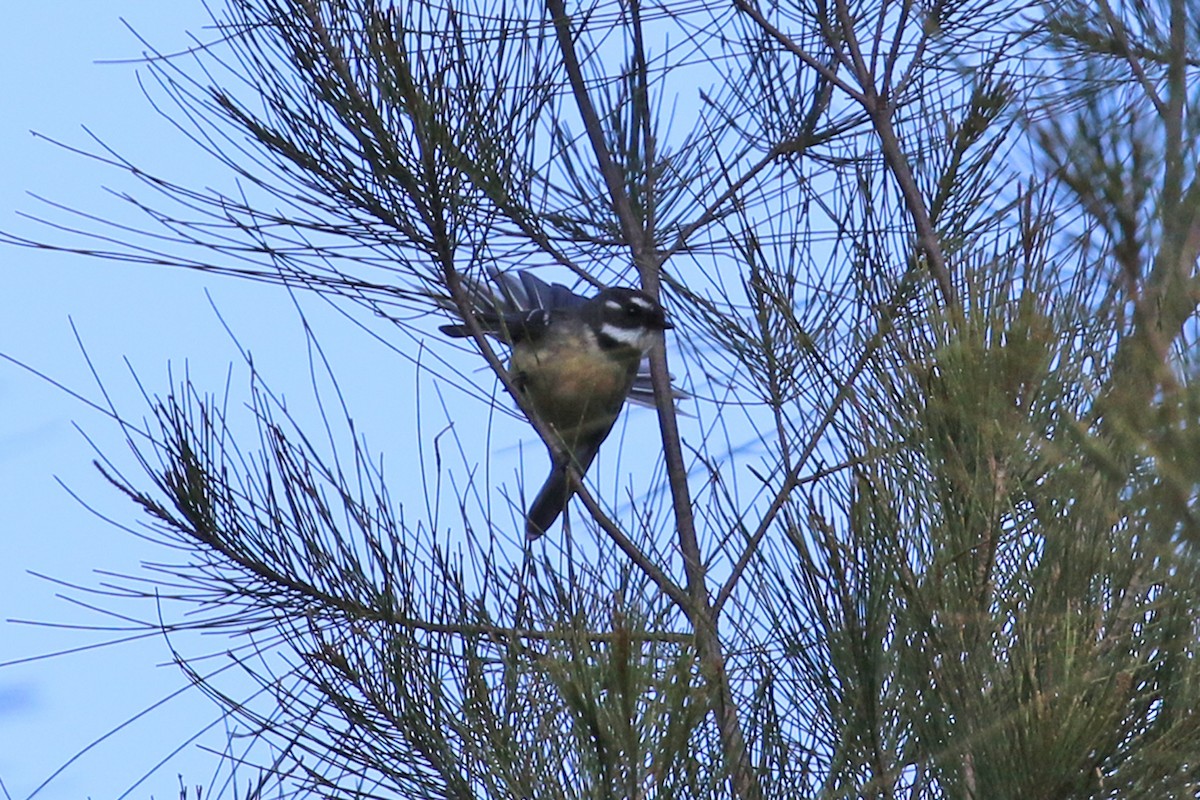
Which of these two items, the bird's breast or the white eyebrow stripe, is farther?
the bird's breast

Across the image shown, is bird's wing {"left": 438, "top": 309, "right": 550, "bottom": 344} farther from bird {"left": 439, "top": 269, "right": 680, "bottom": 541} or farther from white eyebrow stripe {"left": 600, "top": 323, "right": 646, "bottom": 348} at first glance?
white eyebrow stripe {"left": 600, "top": 323, "right": 646, "bottom": 348}

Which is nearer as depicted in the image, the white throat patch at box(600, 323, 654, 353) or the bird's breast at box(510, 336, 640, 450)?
the white throat patch at box(600, 323, 654, 353)

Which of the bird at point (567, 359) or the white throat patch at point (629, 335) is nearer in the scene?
the white throat patch at point (629, 335)

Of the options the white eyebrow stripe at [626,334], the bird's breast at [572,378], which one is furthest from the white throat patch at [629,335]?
the bird's breast at [572,378]

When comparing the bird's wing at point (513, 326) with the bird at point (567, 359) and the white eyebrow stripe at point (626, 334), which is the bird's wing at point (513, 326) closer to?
the bird at point (567, 359)

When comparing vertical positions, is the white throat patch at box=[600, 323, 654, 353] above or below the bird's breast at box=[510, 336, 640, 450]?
below

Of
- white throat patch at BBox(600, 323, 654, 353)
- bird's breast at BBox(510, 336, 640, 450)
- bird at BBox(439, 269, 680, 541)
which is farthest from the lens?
bird's breast at BBox(510, 336, 640, 450)

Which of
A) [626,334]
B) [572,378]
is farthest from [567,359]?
[626,334]

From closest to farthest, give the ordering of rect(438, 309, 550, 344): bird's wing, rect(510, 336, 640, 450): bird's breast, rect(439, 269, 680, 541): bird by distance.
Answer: rect(438, 309, 550, 344): bird's wing, rect(439, 269, 680, 541): bird, rect(510, 336, 640, 450): bird's breast

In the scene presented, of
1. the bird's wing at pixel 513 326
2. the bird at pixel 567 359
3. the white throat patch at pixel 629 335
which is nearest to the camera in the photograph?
the bird's wing at pixel 513 326

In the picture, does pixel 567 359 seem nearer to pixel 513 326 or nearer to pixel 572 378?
pixel 572 378

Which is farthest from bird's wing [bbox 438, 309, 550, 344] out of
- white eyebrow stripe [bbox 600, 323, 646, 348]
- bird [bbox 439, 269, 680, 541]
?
white eyebrow stripe [bbox 600, 323, 646, 348]

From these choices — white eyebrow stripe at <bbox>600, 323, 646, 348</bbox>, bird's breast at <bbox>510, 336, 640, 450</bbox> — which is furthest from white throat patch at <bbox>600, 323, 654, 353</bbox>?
bird's breast at <bbox>510, 336, 640, 450</bbox>

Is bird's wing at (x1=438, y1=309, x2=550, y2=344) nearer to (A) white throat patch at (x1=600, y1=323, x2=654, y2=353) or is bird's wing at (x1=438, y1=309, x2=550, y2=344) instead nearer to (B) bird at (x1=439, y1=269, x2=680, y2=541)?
(B) bird at (x1=439, y1=269, x2=680, y2=541)
